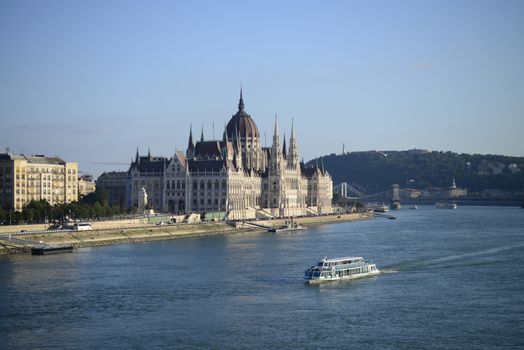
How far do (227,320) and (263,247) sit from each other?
1676 inches

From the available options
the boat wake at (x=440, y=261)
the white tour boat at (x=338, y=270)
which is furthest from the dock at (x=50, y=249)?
the boat wake at (x=440, y=261)

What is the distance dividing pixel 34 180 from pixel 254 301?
71.0 metres

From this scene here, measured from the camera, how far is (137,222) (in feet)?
345

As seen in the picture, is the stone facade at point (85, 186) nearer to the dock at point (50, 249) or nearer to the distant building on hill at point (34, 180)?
the distant building on hill at point (34, 180)

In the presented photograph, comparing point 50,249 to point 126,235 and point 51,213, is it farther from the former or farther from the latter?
point 51,213

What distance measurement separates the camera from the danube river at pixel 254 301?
44.4m

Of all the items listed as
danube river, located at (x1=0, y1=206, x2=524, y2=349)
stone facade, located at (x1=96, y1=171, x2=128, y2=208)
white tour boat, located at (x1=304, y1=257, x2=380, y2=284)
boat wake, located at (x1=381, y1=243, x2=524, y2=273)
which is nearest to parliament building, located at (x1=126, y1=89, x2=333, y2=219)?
stone facade, located at (x1=96, y1=171, x2=128, y2=208)

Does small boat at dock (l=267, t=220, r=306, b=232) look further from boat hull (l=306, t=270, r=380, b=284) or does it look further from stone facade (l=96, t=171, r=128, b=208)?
boat hull (l=306, t=270, r=380, b=284)

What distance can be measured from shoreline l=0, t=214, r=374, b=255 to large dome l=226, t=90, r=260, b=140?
80.7 feet

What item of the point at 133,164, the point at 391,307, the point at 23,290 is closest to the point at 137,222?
the point at 133,164

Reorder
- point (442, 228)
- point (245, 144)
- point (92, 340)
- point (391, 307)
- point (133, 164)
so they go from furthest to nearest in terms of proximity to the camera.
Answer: point (245, 144) → point (133, 164) → point (442, 228) → point (391, 307) → point (92, 340)

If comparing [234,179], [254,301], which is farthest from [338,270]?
[234,179]

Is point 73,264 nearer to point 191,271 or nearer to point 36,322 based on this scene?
point 191,271

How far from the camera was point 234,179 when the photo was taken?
445ft
